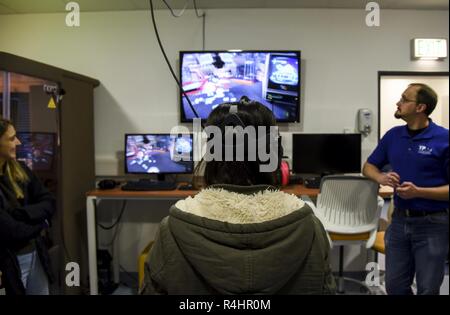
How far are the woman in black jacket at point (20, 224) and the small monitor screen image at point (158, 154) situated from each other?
0.27m

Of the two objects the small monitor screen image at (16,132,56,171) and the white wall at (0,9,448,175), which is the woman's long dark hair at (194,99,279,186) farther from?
the small monitor screen image at (16,132,56,171)

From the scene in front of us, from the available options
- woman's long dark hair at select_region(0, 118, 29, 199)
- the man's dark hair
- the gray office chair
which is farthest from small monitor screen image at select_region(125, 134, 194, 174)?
the man's dark hair

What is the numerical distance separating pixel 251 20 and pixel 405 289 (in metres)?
0.84

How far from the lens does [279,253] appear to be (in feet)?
1.59

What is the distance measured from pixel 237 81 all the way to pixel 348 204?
30.1 inches

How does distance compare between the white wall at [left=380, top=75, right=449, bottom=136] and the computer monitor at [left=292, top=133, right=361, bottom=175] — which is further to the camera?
the computer monitor at [left=292, top=133, right=361, bottom=175]

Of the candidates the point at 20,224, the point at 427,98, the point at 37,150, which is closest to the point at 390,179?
the point at 427,98

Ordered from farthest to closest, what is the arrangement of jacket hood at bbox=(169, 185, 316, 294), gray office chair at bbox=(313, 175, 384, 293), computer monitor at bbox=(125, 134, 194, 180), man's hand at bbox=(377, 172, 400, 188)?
1. gray office chair at bbox=(313, 175, 384, 293)
2. computer monitor at bbox=(125, 134, 194, 180)
3. man's hand at bbox=(377, 172, 400, 188)
4. jacket hood at bbox=(169, 185, 316, 294)

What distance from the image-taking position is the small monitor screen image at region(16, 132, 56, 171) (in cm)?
73

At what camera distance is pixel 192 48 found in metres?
0.76

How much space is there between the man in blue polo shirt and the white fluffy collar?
0.26 m

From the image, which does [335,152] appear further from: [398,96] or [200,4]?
[200,4]

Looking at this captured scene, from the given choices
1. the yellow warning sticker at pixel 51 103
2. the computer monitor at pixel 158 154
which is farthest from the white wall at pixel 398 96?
the yellow warning sticker at pixel 51 103
